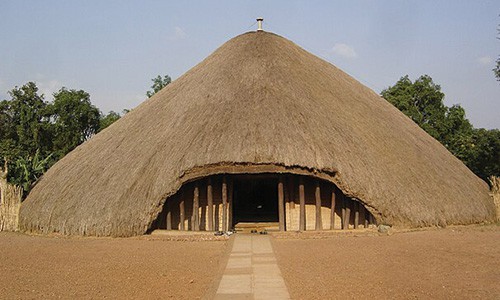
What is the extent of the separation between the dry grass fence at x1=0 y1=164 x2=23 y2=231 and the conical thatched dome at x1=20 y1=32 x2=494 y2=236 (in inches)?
12.8

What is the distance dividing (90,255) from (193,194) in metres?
4.14

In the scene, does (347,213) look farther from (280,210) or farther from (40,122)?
(40,122)

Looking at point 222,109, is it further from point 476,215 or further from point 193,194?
point 476,215

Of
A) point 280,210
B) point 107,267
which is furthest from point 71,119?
point 107,267

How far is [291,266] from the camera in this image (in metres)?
7.82

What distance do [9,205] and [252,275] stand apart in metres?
9.84

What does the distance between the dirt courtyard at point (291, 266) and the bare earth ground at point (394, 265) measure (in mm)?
15

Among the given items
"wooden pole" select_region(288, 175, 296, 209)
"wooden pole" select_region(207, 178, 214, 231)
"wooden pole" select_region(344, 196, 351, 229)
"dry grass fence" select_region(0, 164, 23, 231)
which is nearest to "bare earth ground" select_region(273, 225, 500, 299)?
"wooden pole" select_region(344, 196, 351, 229)

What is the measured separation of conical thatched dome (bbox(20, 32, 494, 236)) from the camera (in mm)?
11641

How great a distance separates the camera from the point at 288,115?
12.9 metres

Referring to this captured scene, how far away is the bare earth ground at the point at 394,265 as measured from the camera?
6.23 metres

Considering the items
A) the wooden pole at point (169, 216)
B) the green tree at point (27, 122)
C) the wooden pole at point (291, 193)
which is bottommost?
the wooden pole at point (169, 216)

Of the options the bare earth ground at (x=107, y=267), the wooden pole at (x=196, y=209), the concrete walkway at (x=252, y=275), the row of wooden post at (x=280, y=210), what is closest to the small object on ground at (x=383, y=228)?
the row of wooden post at (x=280, y=210)

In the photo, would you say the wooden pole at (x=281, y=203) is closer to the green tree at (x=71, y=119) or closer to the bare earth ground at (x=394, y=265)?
the bare earth ground at (x=394, y=265)
